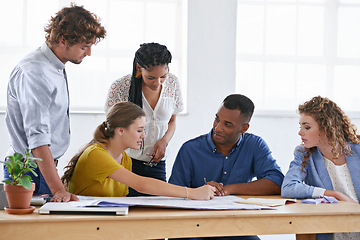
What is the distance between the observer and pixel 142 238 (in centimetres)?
143

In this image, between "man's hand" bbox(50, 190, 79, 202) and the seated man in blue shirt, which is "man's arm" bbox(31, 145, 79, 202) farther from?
the seated man in blue shirt

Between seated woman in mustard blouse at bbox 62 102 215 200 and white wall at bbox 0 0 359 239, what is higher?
white wall at bbox 0 0 359 239

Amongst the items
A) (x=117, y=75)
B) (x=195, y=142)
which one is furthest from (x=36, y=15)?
(x=195, y=142)

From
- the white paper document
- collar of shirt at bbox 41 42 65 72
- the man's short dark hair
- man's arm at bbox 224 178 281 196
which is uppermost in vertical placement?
collar of shirt at bbox 41 42 65 72

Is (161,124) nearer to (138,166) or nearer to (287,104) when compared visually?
(138,166)

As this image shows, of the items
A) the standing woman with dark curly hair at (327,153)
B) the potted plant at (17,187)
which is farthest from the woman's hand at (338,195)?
the potted plant at (17,187)

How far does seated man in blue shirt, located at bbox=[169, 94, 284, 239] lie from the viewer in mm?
2340

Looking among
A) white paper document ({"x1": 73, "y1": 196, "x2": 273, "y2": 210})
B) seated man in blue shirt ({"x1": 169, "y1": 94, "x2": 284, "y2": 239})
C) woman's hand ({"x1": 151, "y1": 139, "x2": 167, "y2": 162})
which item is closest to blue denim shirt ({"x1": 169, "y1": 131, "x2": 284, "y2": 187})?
seated man in blue shirt ({"x1": 169, "y1": 94, "x2": 284, "y2": 239})

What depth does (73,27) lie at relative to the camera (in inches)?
69.3

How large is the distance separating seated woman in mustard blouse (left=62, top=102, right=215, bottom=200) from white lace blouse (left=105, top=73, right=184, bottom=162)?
0.29 m

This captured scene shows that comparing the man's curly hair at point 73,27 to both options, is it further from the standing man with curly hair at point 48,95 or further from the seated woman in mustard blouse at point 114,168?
the seated woman in mustard blouse at point 114,168

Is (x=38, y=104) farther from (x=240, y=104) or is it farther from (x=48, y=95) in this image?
(x=240, y=104)

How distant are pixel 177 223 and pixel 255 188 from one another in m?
0.81

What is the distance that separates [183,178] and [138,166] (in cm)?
34
